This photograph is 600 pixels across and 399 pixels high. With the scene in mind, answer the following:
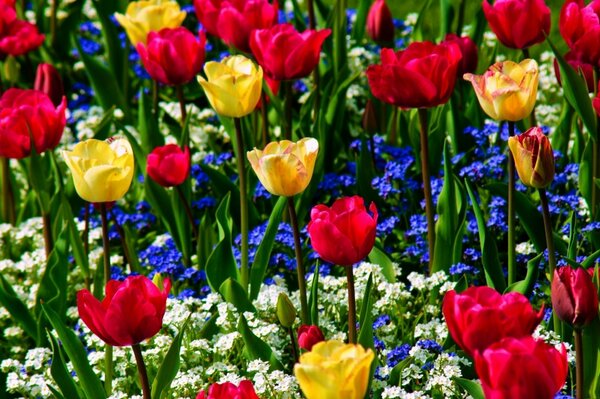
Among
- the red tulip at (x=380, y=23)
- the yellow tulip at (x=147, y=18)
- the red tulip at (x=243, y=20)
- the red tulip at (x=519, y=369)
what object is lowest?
the red tulip at (x=519, y=369)

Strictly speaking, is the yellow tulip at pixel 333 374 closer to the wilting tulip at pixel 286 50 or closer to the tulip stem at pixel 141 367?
the tulip stem at pixel 141 367

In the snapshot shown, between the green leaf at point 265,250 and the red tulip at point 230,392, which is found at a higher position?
the green leaf at point 265,250

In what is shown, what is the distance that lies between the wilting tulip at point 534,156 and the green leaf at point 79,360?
1.09 meters

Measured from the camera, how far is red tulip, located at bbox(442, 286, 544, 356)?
1742 millimetres

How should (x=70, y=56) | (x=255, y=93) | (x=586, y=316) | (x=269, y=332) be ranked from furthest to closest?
(x=70, y=56) → (x=255, y=93) → (x=269, y=332) → (x=586, y=316)

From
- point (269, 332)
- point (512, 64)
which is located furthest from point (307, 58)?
point (269, 332)

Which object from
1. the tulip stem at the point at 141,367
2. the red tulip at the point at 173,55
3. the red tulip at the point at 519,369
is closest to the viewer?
the red tulip at the point at 519,369

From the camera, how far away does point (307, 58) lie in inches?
115

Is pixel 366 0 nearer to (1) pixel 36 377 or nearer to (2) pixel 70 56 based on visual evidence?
(2) pixel 70 56

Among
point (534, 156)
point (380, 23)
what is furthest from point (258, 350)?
point (380, 23)

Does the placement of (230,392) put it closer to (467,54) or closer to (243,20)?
(243,20)

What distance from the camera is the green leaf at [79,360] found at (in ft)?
7.55

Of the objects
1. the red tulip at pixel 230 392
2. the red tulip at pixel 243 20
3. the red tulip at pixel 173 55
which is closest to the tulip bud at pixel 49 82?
the red tulip at pixel 173 55

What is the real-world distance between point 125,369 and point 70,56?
265cm
